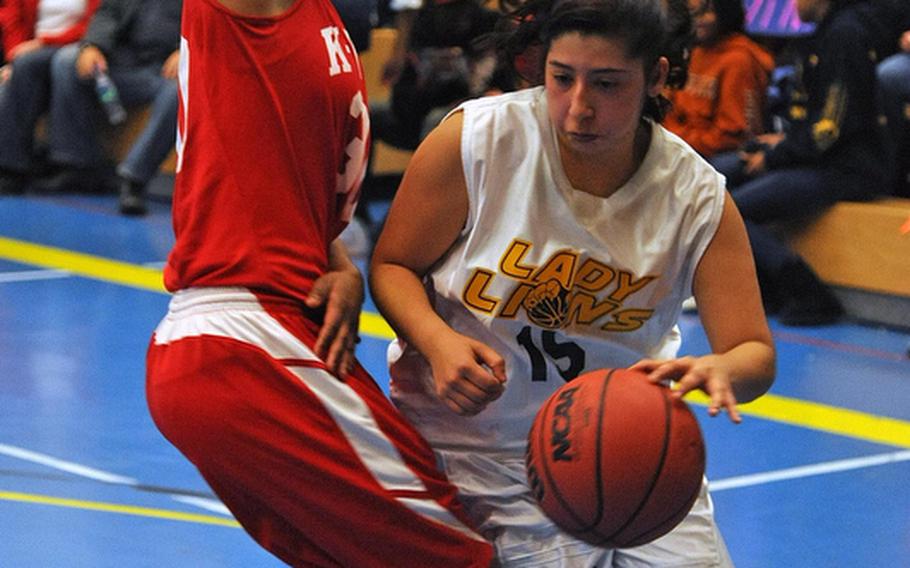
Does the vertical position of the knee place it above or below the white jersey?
below

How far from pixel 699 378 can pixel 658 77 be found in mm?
584

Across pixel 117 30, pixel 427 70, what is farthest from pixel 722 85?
pixel 117 30

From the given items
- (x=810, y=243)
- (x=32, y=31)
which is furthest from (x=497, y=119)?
(x=32, y=31)

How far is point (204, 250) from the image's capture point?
2.67 m

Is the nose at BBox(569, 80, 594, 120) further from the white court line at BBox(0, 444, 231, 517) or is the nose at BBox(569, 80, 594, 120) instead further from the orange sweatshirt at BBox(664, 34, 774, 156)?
the orange sweatshirt at BBox(664, 34, 774, 156)

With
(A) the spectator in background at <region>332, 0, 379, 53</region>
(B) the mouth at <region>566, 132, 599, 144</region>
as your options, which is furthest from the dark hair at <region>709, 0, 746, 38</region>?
(B) the mouth at <region>566, 132, 599, 144</region>

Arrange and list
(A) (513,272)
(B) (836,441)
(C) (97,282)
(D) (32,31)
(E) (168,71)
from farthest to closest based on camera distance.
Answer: (D) (32,31) < (E) (168,71) < (C) (97,282) < (B) (836,441) < (A) (513,272)

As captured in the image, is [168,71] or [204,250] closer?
[204,250]

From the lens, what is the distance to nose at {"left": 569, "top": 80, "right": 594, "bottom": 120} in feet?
8.95

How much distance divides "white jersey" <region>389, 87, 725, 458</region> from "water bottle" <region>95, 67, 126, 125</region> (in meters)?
7.45

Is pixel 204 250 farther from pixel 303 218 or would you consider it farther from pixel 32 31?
pixel 32 31

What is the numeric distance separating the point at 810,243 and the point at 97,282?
3327 mm

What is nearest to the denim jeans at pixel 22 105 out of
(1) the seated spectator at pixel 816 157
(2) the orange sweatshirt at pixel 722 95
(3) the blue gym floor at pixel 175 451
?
(3) the blue gym floor at pixel 175 451

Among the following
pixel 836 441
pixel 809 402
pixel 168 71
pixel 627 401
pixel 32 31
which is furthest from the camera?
pixel 32 31
